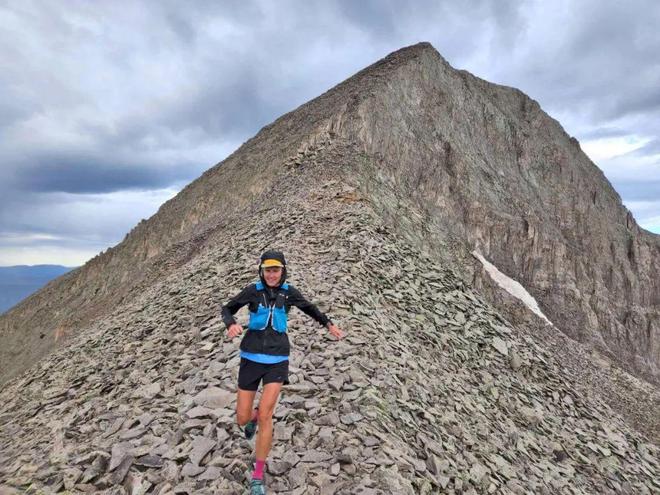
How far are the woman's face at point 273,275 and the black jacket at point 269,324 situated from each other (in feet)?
0.31

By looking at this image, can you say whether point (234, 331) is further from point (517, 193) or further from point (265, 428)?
point (517, 193)

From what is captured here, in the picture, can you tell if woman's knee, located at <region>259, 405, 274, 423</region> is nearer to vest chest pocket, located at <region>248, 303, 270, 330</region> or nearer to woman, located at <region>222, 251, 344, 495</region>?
woman, located at <region>222, 251, 344, 495</region>

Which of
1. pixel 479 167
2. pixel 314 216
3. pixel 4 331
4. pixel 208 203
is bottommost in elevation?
pixel 4 331

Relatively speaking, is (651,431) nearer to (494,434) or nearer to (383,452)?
(494,434)

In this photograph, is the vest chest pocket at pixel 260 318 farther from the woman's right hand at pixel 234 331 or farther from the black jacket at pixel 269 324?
the woman's right hand at pixel 234 331

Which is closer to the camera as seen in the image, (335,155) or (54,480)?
(54,480)

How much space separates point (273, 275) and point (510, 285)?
114 feet

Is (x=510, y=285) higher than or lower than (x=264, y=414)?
higher

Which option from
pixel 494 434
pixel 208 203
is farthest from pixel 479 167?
pixel 494 434

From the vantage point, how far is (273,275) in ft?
20.8

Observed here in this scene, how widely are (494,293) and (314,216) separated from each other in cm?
1860

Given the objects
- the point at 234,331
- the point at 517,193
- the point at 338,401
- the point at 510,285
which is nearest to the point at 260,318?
the point at 234,331

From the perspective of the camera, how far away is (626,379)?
2869 centimetres

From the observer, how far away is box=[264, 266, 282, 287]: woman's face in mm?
Answer: 6301
